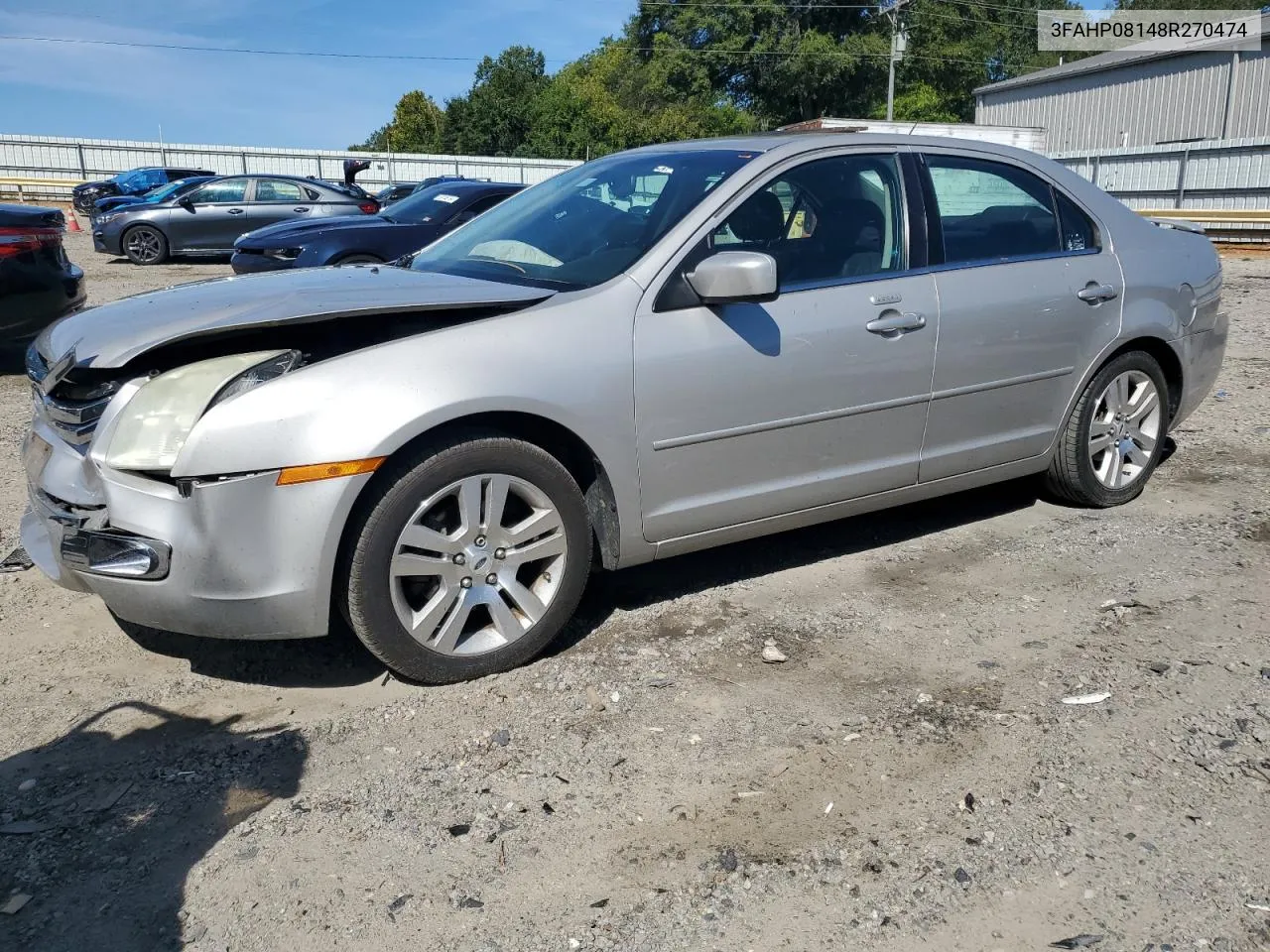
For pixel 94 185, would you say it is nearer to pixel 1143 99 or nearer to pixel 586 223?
pixel 586 223

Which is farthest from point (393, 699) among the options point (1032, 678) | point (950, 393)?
point (950, 393)

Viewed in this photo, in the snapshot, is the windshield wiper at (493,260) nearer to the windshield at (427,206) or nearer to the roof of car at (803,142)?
the roof of car at (803,142)

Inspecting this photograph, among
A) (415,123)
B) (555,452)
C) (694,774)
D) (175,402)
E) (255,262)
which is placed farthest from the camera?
(415,123)

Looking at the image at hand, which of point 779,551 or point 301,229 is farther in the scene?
point 301,229

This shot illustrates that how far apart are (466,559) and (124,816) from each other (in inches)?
45.8

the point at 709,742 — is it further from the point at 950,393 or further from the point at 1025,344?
the point at 1025,344

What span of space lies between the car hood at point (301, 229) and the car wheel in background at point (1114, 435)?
24.5 ft

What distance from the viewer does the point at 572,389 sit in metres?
3.53

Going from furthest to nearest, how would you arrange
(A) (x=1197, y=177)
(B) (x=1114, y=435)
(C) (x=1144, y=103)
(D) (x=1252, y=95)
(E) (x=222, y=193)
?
1. (C) (x=1144, y=103)
2. (D) (x=1252, y=95)
3. (A) (x=1197, y=177)
4. (E) (x=222, y=193)
5. (B) (x=1114, y=435)

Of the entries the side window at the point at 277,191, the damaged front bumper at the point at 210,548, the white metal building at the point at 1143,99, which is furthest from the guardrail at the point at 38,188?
the damaged front bumper at the point at 210,548

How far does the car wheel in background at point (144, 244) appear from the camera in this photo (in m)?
18.6

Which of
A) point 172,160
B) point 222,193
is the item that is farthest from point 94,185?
point 222,193

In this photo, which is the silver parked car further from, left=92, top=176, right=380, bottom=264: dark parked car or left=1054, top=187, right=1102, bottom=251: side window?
left=92, top=176, right=380, bottom=264: dark parked car

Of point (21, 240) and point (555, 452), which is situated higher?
point (21, 240)
